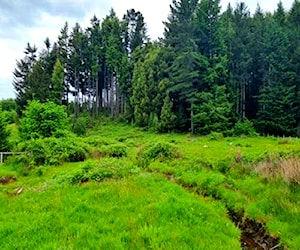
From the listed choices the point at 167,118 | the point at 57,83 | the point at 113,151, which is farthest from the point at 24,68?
the point at 113,151

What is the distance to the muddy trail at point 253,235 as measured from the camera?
381 inches

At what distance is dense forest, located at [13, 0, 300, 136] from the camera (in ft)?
176

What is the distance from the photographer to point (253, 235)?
34.5 feet

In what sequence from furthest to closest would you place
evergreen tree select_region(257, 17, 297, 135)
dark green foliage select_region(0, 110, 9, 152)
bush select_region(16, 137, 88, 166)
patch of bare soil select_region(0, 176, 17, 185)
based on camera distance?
evergreen tree select_region(257, 17, 297, 135), dark green foliage select_region(0, 110, 9, 152), bush select_region(16, 137, 88, 166), patch of bare soil select_region(0, 176, 17, 185)

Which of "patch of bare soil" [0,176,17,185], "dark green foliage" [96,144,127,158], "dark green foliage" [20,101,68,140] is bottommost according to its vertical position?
"patch of bare soil" [0,176,17,185]

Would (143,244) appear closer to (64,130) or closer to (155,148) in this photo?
(155,148)

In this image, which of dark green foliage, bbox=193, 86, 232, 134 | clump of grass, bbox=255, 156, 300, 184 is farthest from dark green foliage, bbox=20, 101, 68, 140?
clump of grass, bbox=255, 156, 300, 184

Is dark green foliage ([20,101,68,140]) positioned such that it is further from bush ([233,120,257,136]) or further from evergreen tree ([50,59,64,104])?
evergreen tree ([50,59,64,104])

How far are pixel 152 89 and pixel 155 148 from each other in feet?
123

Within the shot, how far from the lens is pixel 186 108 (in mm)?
56812

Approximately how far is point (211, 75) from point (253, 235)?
4554 cm

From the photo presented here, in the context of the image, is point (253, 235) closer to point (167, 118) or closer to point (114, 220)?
point (114, 220)

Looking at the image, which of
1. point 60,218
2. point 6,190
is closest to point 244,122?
point 6,190

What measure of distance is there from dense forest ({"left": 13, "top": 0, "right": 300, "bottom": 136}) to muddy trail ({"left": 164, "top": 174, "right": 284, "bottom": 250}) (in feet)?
128
